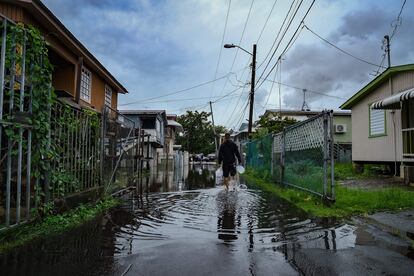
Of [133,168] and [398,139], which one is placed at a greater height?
[398,139]

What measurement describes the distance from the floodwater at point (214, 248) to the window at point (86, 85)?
1249cm

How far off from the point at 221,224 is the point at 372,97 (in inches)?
534

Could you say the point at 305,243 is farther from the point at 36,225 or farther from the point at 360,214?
the point at 36,225

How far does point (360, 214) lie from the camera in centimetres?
742

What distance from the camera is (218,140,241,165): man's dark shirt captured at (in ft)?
41.6

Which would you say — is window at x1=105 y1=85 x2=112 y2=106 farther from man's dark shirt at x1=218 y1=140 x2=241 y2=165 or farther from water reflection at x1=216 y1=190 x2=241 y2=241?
water reflection at x1=216 y1=190 x2=241 y2=241

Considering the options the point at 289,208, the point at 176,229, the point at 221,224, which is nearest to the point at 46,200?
the point at 176,229

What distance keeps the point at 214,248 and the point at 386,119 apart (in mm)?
13737

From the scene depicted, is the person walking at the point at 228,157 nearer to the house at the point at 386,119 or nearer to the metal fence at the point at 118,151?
the metal fence at the point at 118,151

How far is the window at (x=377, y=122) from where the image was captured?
16572 mm

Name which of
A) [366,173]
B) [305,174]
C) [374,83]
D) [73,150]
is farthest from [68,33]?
[366,173]

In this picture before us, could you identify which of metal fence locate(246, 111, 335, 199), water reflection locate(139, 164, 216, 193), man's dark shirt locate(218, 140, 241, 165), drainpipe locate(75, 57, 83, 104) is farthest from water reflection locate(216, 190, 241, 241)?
drainpipe locate(75, 57, 83, 104)

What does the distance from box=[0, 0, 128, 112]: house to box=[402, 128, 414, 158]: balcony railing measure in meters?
11.2

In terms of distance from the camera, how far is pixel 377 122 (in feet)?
56.1
